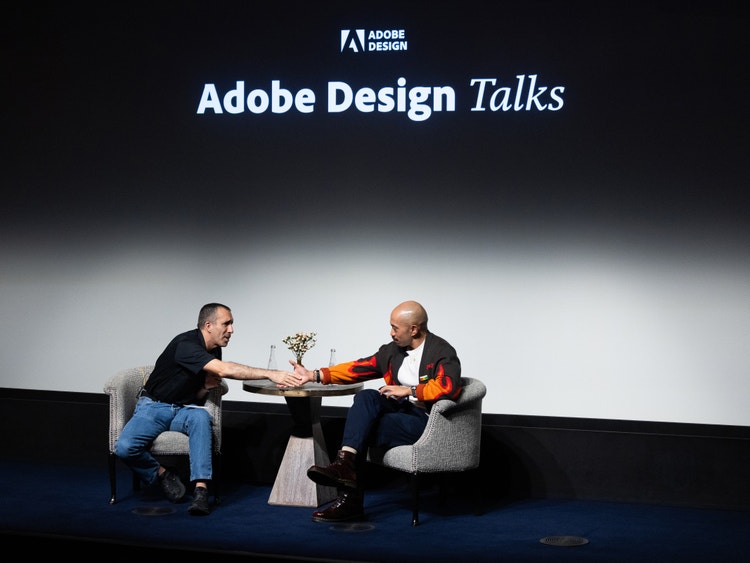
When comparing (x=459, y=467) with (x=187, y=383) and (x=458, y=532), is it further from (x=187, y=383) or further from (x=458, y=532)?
(x=187, y=383)

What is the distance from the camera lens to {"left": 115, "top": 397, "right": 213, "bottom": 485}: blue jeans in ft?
18.5

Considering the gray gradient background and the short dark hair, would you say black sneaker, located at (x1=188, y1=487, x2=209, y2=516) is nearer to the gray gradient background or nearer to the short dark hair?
the short dark hair

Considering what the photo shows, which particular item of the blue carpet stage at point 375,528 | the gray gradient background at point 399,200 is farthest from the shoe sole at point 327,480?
the gray gradient background at point 399,200

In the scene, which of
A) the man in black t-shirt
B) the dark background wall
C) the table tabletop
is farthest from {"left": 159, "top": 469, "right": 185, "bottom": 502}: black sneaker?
the table tabletop

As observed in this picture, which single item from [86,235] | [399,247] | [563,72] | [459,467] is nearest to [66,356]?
[86,235]

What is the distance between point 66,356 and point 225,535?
2.67m

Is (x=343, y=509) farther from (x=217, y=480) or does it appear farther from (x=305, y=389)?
(x=217, y=480)

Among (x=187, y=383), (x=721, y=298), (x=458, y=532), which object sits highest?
(x=721, y=298)

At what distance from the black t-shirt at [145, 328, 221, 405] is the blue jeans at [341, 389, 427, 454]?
2.89ft

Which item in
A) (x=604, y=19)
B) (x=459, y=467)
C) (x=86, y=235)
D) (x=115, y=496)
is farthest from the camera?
(x=86, y=235)

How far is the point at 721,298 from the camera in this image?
20.2ft

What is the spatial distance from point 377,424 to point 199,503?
3.43ft

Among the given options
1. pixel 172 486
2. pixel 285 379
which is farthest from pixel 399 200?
pixel 172 486

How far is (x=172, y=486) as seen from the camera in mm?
5812
